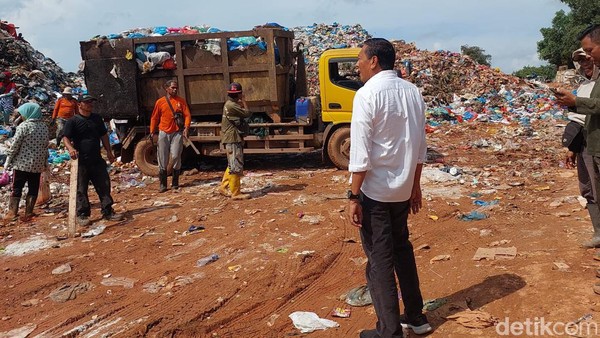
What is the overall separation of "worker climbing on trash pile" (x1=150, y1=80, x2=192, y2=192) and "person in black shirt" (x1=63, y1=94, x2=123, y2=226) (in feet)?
4.83

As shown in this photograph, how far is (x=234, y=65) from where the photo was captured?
378 inches

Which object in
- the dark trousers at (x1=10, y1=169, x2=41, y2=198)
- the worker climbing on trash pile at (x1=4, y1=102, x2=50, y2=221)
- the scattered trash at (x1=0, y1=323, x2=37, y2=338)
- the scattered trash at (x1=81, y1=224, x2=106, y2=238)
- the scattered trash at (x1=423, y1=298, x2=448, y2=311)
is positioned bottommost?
the scattered trash at (x1=0, y1=323, x2=37, y2=338)

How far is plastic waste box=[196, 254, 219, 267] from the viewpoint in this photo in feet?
17.8

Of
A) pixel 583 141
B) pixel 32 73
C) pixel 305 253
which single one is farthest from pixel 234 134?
pixel 32 73

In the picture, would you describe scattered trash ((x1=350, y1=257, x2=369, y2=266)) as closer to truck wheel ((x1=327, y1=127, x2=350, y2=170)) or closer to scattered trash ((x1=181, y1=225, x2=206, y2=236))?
scattered trash ((x1=181, y1=225, x2=206, y2=236))

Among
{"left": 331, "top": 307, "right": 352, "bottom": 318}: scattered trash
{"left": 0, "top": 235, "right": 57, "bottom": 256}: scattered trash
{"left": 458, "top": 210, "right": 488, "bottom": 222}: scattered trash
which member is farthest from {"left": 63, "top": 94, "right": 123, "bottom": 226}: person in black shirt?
{"left": 458, "top": 210, "right": 488, "bottom": 222}: scattered trash

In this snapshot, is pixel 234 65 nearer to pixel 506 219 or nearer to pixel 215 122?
pixel 215 122

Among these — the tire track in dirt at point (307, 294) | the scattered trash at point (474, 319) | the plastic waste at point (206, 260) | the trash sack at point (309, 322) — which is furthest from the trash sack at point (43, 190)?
the scattered trash at point (474, 319)

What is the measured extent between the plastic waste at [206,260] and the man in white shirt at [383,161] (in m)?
2.52

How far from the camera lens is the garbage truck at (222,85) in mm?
9484

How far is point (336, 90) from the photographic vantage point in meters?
9.43

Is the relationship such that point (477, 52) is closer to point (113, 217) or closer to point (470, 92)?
point (470, 92)

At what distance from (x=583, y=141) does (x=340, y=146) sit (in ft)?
17.3

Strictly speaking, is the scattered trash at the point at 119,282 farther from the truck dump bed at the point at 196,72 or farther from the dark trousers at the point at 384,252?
the truck dump bed at the point at 196,72
